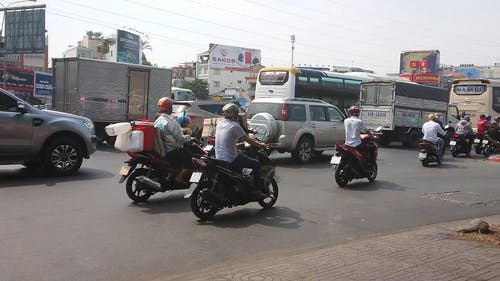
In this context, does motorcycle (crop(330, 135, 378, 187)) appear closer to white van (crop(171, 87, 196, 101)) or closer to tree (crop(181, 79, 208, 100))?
white van (crop(171, 87, 196, 101))

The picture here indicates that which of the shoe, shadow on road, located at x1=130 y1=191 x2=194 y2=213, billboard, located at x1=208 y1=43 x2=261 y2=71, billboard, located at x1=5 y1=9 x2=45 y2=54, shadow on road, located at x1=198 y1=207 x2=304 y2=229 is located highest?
billboard, located at x1=208 y1=43 x2=261 y2=71

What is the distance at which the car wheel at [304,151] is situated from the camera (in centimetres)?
1366

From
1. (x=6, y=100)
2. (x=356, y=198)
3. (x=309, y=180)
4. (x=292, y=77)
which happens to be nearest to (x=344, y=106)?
(x=292, y=77)

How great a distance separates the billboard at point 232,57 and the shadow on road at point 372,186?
79049mm

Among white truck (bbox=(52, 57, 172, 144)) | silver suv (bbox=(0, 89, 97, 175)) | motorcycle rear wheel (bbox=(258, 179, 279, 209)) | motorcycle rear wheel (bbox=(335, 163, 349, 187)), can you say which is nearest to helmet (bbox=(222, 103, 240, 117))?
motorcycle rear wheel (bbox=(258, 179, 279, 209))

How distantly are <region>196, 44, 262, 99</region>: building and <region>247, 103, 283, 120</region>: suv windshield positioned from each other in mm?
73398

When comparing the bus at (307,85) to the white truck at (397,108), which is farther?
the bus at (307,85)

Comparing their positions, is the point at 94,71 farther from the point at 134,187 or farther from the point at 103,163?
the point at 134,187

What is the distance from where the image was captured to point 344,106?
25.7m

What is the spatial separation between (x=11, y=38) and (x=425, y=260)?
1502 inches

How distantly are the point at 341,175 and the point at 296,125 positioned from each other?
3.44 metres

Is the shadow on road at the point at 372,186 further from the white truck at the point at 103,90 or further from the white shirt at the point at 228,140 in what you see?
the white truck at the point at 103,90

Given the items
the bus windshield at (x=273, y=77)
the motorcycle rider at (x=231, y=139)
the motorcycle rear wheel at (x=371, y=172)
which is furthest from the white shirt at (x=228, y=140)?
the bus windshield at (x=273, y=77)

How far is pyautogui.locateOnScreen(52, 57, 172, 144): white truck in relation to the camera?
16.7 metres
